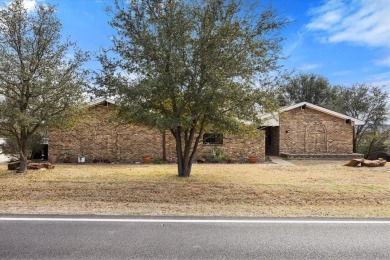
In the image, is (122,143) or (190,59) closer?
(190,59)

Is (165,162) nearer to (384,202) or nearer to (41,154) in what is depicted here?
(41,154)

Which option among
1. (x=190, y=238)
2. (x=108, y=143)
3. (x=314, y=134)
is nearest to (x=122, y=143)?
(x=108, y=143)

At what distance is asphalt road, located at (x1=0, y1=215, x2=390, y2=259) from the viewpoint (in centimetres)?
428

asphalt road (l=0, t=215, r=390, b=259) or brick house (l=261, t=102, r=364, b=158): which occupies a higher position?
brick house (l=261, t=102, r=364, b=158)

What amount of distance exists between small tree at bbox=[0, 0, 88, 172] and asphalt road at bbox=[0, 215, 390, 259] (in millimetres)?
7670

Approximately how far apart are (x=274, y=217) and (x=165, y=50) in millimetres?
6278

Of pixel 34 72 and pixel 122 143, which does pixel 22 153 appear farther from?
pixel 122 143

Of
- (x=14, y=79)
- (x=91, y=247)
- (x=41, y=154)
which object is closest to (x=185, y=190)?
(x=91, y=247)

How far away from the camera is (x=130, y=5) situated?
35.5 feet

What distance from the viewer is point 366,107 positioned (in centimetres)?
3291

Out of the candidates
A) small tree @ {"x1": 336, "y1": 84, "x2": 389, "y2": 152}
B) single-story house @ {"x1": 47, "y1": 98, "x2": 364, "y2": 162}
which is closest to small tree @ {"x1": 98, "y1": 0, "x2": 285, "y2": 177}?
single-story house @ {"x1": 47, "y1": 98, "x2": 364, "y2": 162}

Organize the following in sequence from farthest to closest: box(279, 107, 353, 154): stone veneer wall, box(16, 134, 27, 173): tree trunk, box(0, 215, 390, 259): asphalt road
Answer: box(279, 107, 353, 154): stone veneer wall → box(16, 134, 27, 173): tree trunk → box(0, 215, 390, 259): asphalt road

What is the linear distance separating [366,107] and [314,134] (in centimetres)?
1250

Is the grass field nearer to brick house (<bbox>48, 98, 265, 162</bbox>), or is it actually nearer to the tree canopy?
brick house (<bbox>48, 98, 265, 162</bbox>)
